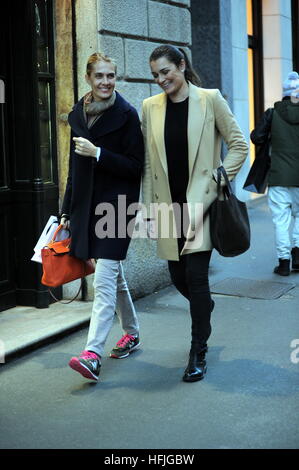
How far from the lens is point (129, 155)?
17.1 feet

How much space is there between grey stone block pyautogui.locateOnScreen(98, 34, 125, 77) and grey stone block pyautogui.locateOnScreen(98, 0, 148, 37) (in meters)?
0.07

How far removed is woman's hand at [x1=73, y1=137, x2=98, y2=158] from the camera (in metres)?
4.99

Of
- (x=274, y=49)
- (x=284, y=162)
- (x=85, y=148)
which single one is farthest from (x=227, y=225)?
(x=274, y=49)

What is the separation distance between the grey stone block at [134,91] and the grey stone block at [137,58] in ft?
0.25

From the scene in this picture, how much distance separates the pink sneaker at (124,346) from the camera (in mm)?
5672

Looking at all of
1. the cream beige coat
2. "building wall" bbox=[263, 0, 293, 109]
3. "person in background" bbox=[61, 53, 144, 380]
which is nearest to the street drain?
the cream beige coat

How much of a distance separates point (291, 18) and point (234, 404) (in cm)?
1345

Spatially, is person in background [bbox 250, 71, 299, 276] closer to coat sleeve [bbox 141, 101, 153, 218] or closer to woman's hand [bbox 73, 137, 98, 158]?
coat sleeve [bbox 141, 101, 153, 218]

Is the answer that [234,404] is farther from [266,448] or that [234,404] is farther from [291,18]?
[291,18]

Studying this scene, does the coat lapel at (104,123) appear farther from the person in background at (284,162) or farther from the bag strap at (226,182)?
the person in background at (284,162)

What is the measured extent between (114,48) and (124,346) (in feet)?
8.77

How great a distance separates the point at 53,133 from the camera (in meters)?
7.14

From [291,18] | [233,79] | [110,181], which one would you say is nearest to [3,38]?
[110,181]

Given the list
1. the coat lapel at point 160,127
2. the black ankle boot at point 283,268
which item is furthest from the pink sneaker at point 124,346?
the black ankle boot at point 283,268
